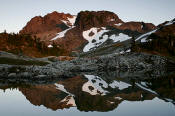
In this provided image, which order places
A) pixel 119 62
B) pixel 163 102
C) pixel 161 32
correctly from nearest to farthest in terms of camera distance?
pixel 163 102 → pixel 119 62 → pixel 161 32

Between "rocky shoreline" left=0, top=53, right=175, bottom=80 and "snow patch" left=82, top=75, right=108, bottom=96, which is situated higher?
"rocky shoreline" left=0, top=53, right=175, bottom=80

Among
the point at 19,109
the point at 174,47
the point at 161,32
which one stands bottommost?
the point at 19,109

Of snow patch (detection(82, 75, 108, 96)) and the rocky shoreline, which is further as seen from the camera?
the rocky shoreline

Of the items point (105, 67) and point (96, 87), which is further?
point (105, 67)

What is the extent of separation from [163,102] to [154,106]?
250cm

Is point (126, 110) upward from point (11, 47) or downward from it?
Result: downward

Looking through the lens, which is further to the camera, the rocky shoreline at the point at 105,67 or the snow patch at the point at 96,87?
the rocky shoreline at the point at 105,67

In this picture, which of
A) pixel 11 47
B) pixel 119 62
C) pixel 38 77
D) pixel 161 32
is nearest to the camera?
pixel 38 77

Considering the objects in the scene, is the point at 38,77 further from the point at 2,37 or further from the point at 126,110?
the point at 2,37

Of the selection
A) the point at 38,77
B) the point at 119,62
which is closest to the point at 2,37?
the point at 119,62

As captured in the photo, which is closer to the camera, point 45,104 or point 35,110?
point 35,110

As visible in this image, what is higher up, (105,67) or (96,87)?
(105,67)

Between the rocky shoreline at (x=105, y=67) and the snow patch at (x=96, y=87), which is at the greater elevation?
the rocky shoreline at (x=105, y=67)

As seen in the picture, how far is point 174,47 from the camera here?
140875mm
